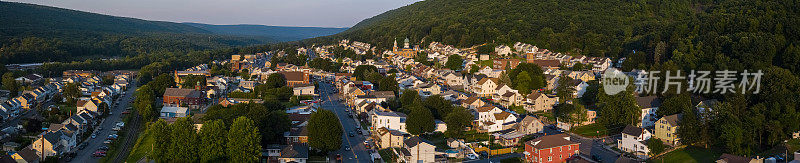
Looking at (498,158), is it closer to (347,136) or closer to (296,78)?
(347,136)

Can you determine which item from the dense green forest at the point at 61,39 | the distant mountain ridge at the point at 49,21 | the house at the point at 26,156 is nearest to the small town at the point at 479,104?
the house at the point at 26,156

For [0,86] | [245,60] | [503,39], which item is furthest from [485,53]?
[0,86]

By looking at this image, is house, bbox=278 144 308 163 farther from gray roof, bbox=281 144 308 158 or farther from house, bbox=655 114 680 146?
house, bbox=655 114 680 146

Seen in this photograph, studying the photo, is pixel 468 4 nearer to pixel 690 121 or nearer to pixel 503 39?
pixel 503 39

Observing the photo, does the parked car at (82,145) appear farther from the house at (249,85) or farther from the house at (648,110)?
the house at (648,110)

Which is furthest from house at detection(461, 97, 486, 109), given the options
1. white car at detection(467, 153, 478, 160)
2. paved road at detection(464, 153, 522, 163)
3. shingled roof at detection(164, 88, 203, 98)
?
shingled roof at detection(164, 88, 203, 98)

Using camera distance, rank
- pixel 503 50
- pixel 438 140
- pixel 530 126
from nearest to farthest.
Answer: pixel 438 140
pixel 530 126
pixel 503 50

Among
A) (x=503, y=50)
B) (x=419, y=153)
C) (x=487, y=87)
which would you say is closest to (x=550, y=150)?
(x=419, y=153)
